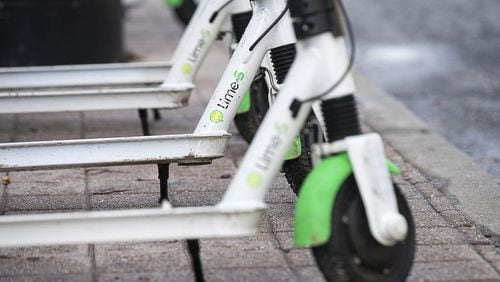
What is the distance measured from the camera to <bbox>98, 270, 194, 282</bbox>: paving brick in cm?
400

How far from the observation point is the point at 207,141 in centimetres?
A: 493

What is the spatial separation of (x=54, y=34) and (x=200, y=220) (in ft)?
16.0

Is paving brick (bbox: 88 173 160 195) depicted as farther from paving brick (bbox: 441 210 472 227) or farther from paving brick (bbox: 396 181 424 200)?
paving brick (bbox: 441 210 472 227)

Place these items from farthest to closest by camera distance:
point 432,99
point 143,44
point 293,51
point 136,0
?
point 136,0 < point 143,44 < point 432,99 < point 293,51

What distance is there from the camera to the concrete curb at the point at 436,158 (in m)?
5.09

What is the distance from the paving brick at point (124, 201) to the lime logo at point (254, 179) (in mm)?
1404

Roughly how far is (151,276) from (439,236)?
125 centimetres

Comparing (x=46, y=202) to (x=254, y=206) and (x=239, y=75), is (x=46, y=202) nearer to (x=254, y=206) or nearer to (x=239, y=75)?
(x=239, y=75)

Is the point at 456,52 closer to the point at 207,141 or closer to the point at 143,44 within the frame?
the point at 143,44

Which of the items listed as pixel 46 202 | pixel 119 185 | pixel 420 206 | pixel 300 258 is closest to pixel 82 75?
pixel 119 185

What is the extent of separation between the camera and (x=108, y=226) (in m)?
3.64

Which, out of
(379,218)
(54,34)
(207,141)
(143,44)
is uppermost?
(379,218)

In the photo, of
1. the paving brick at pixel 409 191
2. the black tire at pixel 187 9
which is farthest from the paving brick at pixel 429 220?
the black tire at pixel 187 9

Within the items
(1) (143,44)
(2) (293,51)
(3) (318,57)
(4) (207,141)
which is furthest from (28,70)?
(1) (143,44)
